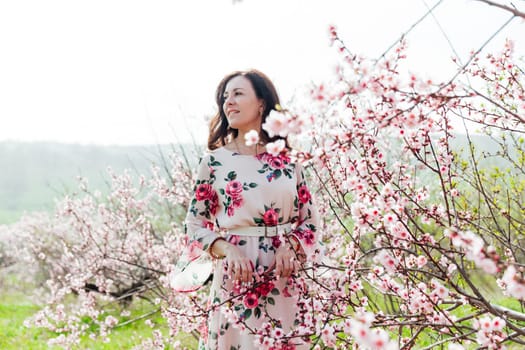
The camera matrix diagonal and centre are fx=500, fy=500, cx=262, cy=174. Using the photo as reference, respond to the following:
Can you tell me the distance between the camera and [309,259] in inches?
79.9

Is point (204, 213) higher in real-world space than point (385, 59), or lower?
lower

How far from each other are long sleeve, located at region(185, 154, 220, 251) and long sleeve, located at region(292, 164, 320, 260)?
35 cm

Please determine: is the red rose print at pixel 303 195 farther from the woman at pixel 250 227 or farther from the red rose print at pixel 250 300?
the red rose print at pixel 250 300

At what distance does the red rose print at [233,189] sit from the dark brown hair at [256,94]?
0.93 ft

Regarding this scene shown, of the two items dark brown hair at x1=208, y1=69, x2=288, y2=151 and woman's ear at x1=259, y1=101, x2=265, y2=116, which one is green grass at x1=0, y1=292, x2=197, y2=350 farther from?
woman's ear at x1=259, y1=101, x2=265, y2=116

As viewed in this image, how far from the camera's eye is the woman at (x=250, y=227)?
1.89 meters

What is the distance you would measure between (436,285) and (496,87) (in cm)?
137

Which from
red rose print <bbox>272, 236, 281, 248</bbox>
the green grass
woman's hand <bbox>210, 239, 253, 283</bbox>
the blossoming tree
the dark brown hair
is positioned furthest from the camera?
the green grass

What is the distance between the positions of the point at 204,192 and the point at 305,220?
45 cm

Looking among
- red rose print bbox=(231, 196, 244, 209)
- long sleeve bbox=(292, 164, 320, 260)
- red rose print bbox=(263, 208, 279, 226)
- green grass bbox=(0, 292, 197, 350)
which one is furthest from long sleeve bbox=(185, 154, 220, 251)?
green grass bbox=(0, 292, 197, 350)

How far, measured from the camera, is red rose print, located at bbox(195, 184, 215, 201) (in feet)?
6.88

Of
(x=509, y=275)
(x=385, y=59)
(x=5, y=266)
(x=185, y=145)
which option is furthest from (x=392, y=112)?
(x=5, y=266)

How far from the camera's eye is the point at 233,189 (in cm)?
204

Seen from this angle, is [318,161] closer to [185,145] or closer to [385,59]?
[385,59]
